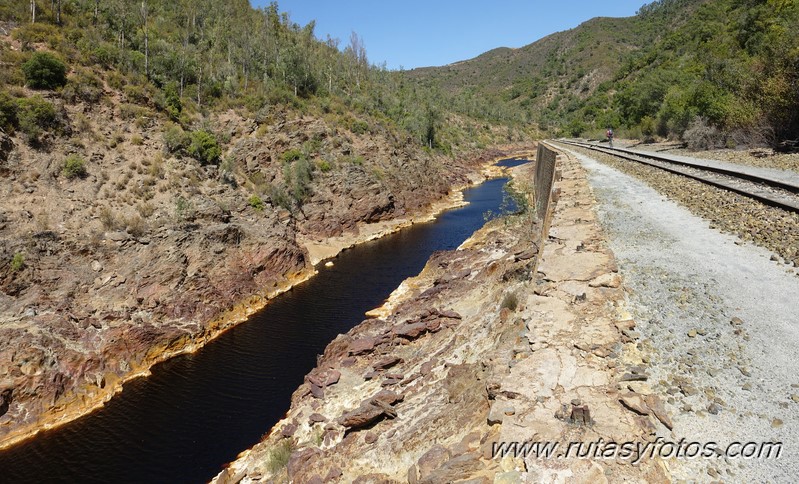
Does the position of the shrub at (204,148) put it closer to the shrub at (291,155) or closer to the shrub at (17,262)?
the shrub at (291,155)

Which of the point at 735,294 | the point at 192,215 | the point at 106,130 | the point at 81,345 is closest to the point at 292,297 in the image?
the point at 192,215

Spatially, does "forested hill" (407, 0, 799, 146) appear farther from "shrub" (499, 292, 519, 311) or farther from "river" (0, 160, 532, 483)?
"river" (0, 160, 532, 483)

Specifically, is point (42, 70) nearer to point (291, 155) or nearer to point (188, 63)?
point (188, 63)

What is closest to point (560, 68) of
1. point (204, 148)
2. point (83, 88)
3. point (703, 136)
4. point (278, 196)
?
point (703, 136)

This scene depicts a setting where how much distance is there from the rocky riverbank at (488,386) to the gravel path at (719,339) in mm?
356

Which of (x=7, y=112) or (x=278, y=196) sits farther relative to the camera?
(x=278, y=196)

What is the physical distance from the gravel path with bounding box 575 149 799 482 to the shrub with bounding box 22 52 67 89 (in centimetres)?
3168

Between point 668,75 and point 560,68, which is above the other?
point 560,68

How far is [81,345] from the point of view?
670 inches

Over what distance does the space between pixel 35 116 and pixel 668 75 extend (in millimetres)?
63704

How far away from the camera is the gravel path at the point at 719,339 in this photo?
15.4ft

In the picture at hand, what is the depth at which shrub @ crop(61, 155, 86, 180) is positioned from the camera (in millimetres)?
23094

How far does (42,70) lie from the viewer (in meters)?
25.1

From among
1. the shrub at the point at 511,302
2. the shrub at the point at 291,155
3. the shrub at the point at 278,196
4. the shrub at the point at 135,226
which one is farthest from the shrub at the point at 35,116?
the shrub at the point at 511,302
